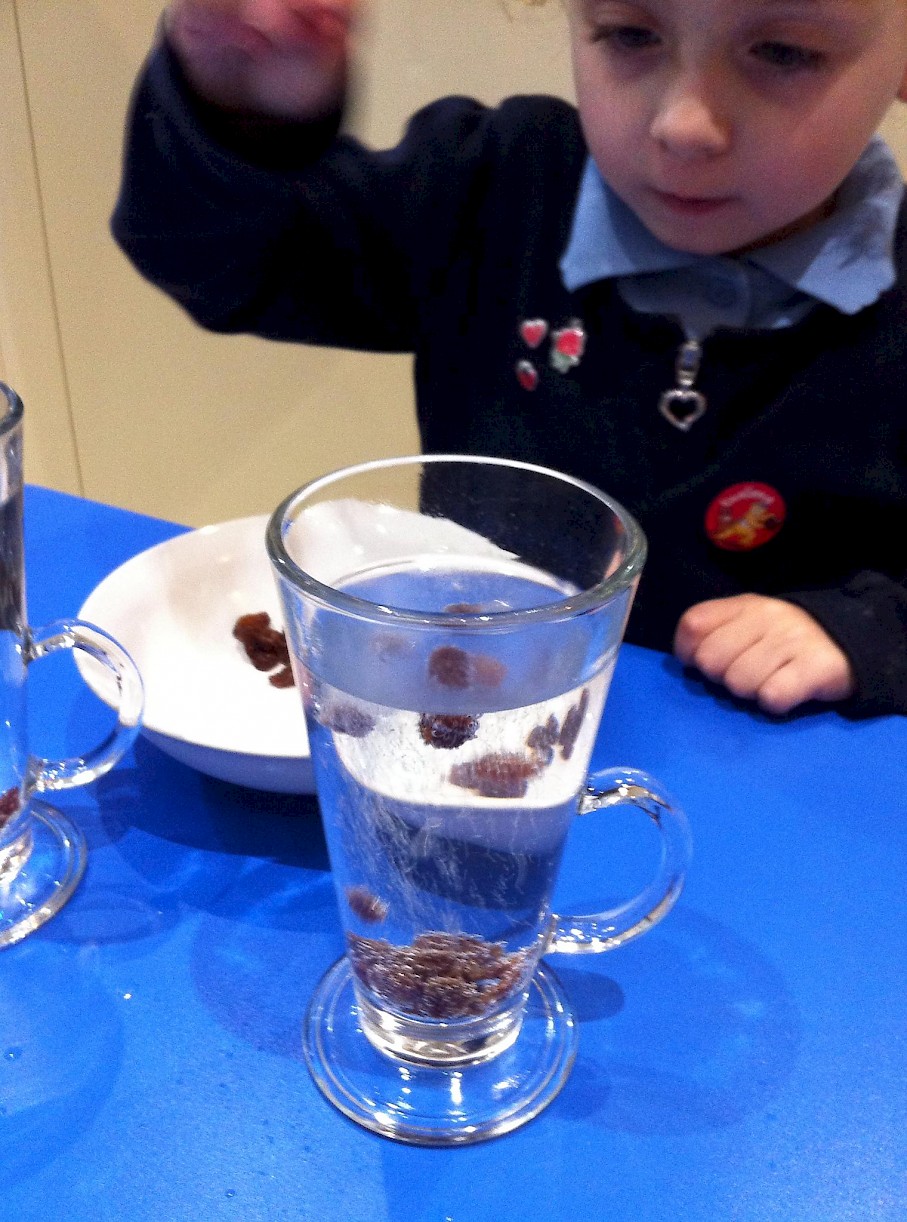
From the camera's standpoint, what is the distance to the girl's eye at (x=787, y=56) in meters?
0.63

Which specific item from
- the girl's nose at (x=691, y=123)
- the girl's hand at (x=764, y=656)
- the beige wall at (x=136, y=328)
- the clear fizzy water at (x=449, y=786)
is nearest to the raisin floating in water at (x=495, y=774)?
the clear fizzy water at (x=449, y=786)

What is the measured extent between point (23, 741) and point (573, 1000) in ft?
0.77

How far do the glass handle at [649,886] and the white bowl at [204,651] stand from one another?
0.39ft

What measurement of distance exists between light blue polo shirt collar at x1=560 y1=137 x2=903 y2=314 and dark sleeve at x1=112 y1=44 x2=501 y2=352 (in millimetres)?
120

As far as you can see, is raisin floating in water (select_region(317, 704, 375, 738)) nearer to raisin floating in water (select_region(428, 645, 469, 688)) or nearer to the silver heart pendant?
raisin floating in water (select_region(428, 645, 469, 688))

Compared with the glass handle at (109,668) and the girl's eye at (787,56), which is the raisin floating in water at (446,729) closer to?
the glass handle at (109,668)

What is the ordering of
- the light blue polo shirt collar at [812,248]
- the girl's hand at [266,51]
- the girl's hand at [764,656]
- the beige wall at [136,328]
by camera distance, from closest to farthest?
the girl's hand at [764,656] < the girl's hand at [266,51] < the light blue polo shirt collar at [812,248] < the beige wall at [136,328]

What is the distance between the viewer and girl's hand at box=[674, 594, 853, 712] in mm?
559

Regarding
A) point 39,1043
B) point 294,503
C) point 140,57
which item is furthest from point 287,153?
point 140,57

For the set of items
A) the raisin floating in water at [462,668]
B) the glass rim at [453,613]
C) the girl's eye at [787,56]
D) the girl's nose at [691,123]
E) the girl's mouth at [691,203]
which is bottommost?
the raisin floating in water at [462,668]

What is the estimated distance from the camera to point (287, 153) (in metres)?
0.75

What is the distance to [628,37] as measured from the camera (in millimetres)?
658

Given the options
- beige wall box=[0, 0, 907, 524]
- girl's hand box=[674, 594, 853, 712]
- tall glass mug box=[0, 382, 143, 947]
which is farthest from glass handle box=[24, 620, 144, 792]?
beige wall box=[0, 0, 907, 524]

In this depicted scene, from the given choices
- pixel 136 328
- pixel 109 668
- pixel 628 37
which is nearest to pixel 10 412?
pixel 109 668
